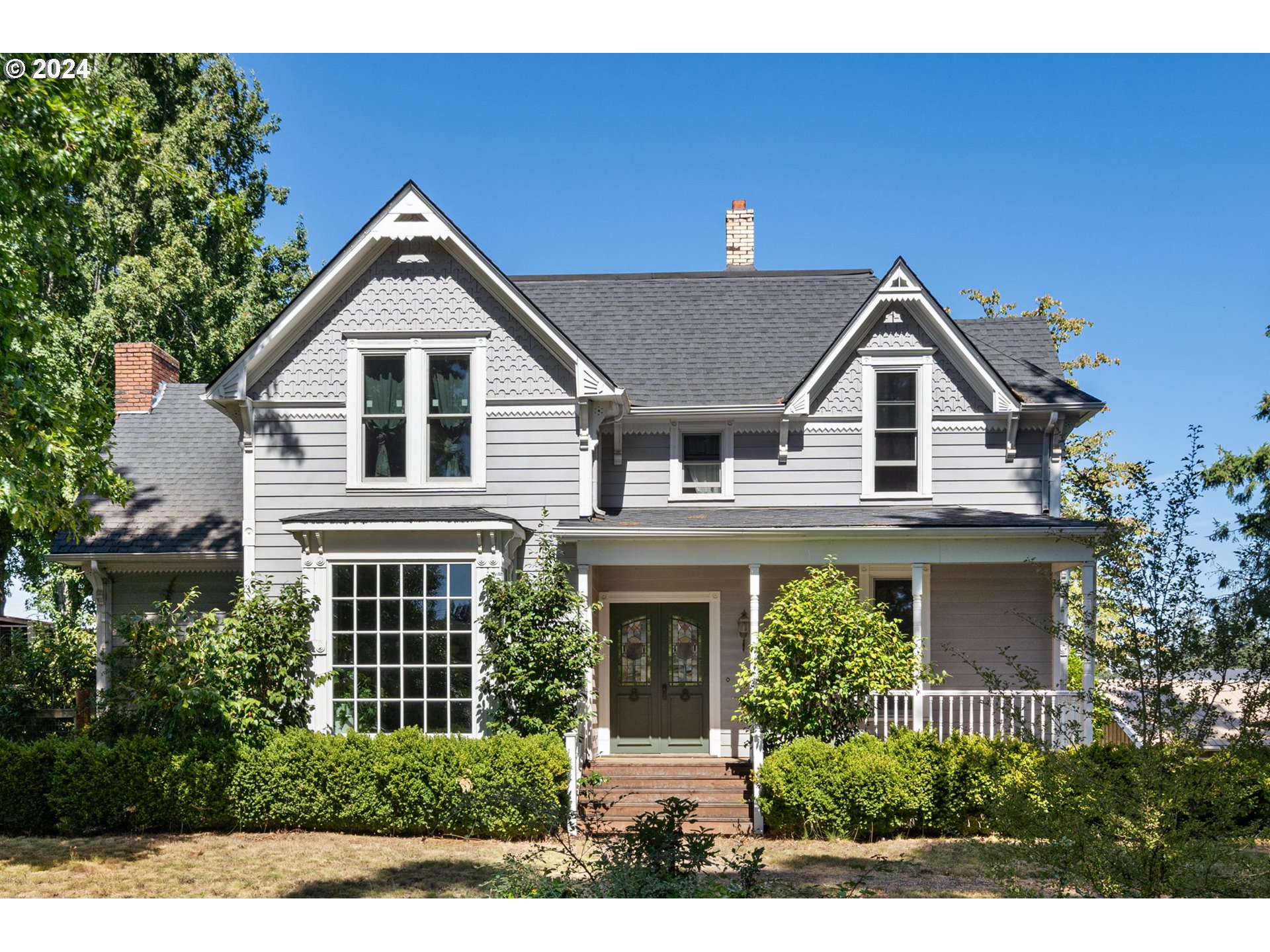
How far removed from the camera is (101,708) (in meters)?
13.7

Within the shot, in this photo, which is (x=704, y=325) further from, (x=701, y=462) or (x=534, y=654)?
(x=534, y=654)

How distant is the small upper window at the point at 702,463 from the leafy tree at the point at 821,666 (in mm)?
3211

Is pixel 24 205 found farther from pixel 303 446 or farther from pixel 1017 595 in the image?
pixel 1017 595

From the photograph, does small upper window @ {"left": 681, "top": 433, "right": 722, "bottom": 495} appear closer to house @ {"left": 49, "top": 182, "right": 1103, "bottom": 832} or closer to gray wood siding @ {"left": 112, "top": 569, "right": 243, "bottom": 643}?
house @ {"left": 49, "top": 182, "right": 1103, "bottom": 832}

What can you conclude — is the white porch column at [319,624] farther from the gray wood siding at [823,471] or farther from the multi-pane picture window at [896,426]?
the multi-pane picture window at [896,426]

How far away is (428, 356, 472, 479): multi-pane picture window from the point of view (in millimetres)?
15023

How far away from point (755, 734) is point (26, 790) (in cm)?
893

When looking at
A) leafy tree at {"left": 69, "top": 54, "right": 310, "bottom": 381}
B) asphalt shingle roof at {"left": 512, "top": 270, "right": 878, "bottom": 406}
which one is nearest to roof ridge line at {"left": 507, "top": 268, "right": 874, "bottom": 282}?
asphalt shingle roof at {"left": 512, "top": 270, "right": 878, "bottom": 406}

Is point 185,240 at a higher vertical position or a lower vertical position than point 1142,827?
higher

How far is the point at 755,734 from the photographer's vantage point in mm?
13617

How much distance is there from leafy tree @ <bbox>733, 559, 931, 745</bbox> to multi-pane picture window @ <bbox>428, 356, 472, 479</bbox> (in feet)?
16.1

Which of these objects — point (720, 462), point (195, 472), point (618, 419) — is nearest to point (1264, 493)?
point (720, 462)

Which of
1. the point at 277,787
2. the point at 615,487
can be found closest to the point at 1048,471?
the point at 615,487

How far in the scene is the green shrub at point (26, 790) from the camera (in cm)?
1275
